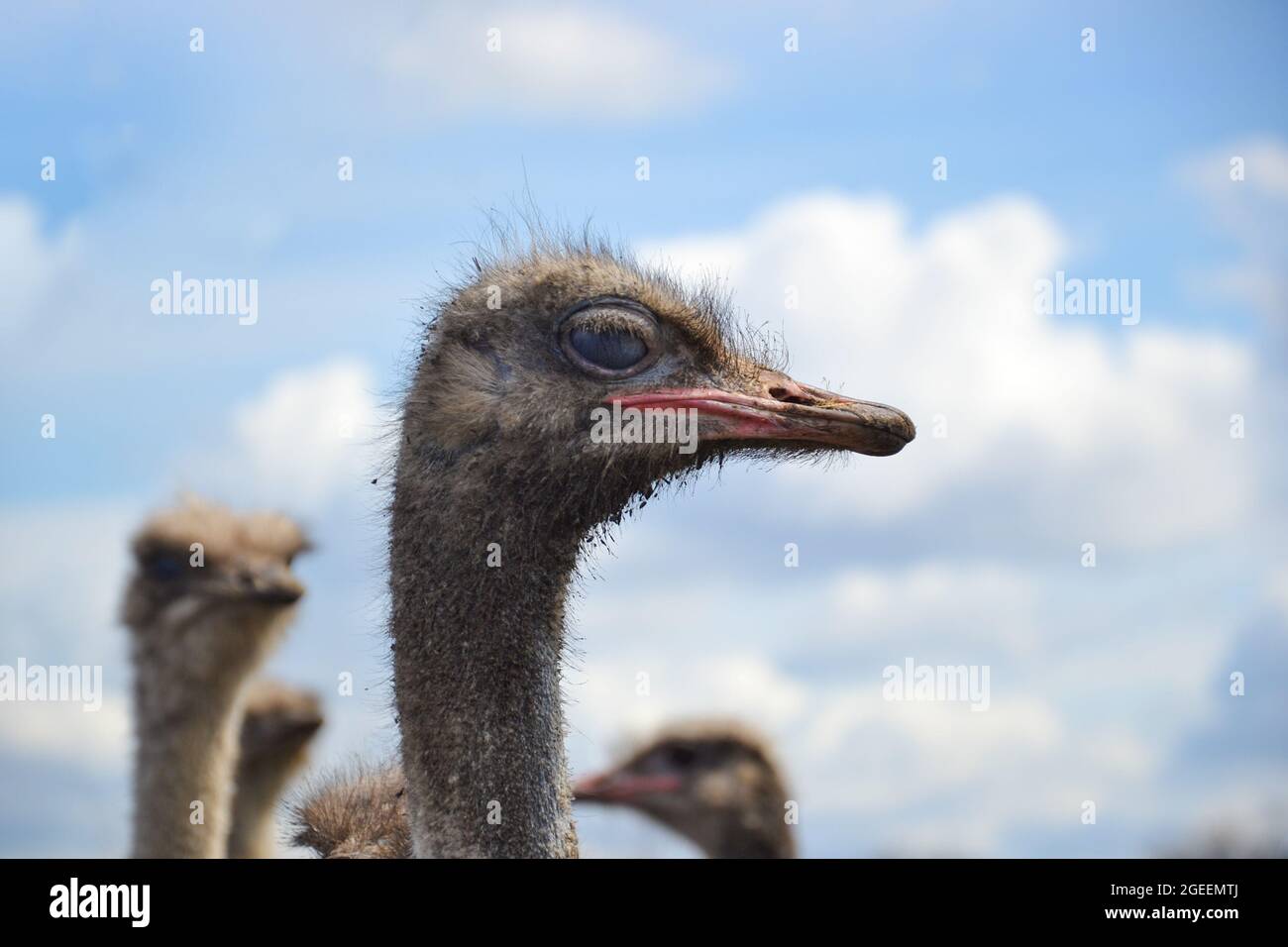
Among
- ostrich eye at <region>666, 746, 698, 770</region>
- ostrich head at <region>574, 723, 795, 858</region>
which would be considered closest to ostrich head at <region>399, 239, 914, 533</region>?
ostrich head at <region>574, 723, 795, 858</region>

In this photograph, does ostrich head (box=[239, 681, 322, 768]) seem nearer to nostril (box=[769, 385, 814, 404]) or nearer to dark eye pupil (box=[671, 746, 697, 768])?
dark eye pupil (box=[671, 746, 697, 768])

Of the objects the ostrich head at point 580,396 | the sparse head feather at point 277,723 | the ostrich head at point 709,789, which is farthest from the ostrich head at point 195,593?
the ostrich head at point 580,396

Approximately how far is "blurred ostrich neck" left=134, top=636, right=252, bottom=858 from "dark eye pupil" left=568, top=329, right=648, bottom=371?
395 centimetres

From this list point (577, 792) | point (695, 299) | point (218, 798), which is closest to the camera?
point (695, 299)

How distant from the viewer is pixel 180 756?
28.4 feet

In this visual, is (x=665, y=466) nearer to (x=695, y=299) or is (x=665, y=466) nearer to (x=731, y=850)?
(x=695, y=299)

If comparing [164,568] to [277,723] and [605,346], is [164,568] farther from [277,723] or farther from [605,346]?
[605,346]

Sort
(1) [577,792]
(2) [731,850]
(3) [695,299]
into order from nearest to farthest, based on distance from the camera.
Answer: (3) [695,299] → (2) [731,850] → (1) [577,792]

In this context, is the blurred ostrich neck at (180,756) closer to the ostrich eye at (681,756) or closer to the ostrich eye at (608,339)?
the ostrich eye at (681,756)

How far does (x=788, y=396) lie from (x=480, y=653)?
1097 mm

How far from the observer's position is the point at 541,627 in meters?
5.25
